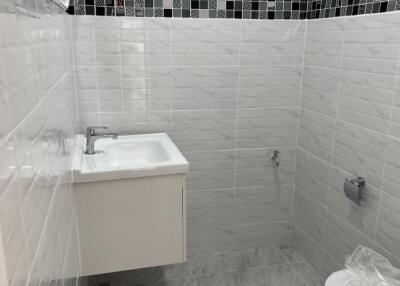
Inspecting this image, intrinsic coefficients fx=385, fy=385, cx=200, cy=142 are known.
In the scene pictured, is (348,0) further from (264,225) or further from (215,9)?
(264,225)

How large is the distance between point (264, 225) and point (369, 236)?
846 millimetres

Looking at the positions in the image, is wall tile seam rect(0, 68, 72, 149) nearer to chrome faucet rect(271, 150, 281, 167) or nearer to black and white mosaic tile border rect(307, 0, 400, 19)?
black and white mosaic tile border rect(307, 0, 400, 19)

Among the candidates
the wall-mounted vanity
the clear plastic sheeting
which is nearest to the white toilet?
the clear plastic sheeting

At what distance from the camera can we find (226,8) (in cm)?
224

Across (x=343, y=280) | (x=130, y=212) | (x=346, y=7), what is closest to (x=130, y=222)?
(x=130, y=212)

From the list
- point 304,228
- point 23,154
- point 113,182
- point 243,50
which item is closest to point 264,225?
point 304,228

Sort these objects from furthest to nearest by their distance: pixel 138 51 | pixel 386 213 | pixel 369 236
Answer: pixel 138 51 → pixel 369 236 → pixel 386 213

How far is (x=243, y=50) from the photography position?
230cm

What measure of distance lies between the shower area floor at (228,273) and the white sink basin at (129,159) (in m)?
0.79

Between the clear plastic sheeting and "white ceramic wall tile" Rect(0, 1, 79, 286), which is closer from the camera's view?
"white ceramic wall tile" Rect(0, 1, 79, 286)

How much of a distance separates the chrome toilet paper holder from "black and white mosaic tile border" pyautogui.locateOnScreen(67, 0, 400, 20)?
0.82 meters

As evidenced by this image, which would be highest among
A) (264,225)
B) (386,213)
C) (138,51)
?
(138,51)

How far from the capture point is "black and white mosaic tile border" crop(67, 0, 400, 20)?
2039 millimetres

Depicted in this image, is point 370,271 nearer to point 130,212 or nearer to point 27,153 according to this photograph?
point 130,212
